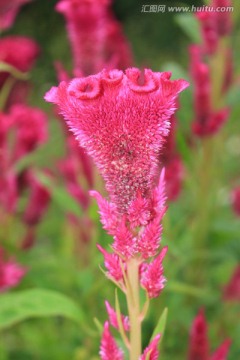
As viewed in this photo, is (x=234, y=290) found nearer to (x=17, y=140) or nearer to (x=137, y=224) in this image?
(x=17, y=140)

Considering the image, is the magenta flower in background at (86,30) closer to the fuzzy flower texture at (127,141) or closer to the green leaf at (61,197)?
the green leaf at (61,197)

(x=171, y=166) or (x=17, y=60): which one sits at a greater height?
(x=17, y=60)

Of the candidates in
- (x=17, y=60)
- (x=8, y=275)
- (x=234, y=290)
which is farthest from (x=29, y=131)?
(x=234, y=290)

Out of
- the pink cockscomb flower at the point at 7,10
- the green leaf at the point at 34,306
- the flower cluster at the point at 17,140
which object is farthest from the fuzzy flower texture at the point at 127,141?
the pink cockscomb flower at the point at 7,10

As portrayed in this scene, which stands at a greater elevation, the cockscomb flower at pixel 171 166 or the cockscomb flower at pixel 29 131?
the cockscomb flower at pixel 29 131

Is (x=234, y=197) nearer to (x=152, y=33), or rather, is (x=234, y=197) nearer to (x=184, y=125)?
(x=184, y=125)

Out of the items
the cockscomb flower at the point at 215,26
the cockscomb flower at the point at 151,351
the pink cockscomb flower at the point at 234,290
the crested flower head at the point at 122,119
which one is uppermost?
the cockscomb flower at the point at 215,26
